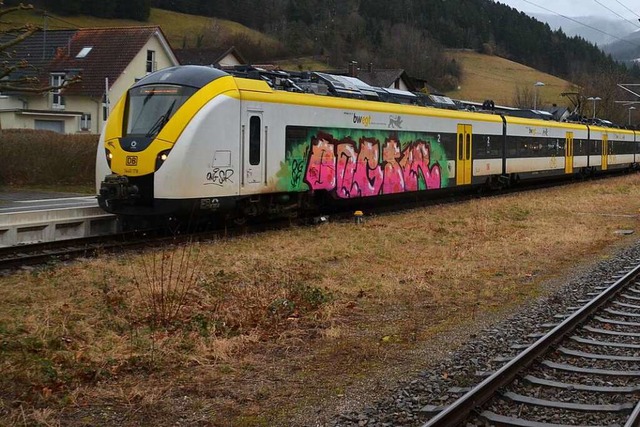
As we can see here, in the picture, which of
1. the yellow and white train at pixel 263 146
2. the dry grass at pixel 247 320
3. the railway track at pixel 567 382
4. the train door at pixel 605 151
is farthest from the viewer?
the train door at pixel 605 151

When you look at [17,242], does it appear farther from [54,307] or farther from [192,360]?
[192,360]

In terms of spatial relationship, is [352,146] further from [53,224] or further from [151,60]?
[151,60]

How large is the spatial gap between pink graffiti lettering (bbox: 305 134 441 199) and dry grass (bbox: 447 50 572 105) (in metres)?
79.5

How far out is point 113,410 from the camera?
586 cm

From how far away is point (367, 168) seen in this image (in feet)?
62.3

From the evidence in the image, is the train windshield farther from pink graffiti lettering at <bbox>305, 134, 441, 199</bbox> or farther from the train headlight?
pink graffiti lettering at <bbox>305, 134, 441, 199</bbox>

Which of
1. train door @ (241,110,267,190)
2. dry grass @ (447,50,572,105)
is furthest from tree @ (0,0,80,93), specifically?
dry grass @ (447,50,572,105)

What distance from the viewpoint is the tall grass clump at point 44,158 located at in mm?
28453

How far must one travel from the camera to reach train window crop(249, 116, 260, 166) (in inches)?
585

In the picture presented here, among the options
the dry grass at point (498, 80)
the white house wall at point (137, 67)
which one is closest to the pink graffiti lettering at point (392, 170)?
the white house wall at point (137, 67)

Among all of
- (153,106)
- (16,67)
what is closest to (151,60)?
(153,106)

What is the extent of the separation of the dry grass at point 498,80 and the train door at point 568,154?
63.9m

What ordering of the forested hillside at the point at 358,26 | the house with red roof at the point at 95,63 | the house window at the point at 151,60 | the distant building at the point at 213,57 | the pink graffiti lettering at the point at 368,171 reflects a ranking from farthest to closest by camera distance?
1. the forested hillside at the point at 358,26
2. the distant building at the point at 213,57
3. the house window at the point at 151,60
4. the house with red roof at the point at 95,63
5. the pink graffiti lettering at the point at 368,171

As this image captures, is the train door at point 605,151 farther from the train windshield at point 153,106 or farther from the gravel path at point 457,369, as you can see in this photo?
the gravel path at point 457,369
